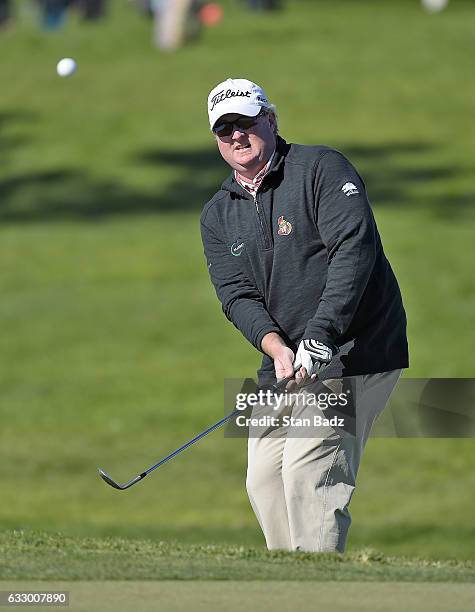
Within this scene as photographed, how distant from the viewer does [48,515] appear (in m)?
14.9

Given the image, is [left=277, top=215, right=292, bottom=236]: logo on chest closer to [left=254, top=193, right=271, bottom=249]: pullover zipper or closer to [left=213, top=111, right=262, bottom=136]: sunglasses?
[left=254, top=193, right=271, bottom=249]: pullover zipper

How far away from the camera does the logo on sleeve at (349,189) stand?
5.68m

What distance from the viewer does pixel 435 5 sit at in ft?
126

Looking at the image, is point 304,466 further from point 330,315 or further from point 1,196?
point 1,196

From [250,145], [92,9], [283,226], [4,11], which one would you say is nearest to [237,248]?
[283,226]

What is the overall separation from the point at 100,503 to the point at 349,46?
70.7 ft

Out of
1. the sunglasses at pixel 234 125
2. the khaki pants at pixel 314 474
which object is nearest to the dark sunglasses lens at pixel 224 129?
the sunglasses at pixel 234 125

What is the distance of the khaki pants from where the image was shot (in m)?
5.85

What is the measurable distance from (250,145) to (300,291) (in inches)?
22.8

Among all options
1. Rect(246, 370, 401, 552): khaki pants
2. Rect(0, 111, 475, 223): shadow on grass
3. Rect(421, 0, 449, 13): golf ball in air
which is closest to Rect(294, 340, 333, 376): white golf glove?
Rect(246, 370, 401, 552): khaki pants

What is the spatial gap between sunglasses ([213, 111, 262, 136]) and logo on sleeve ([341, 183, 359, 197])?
0.45 meters

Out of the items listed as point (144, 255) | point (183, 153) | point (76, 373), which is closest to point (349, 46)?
point (183, 153)
